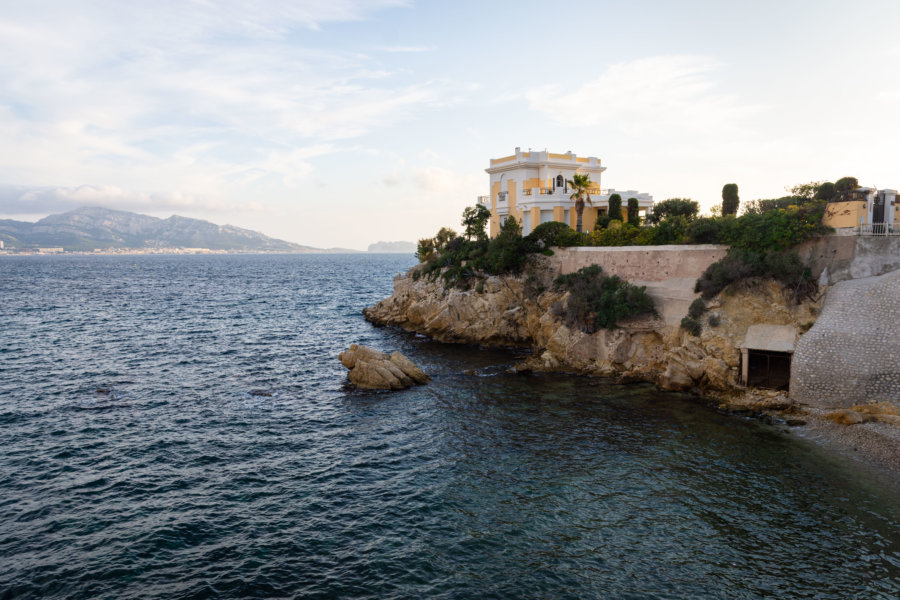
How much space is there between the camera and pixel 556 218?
192 ft

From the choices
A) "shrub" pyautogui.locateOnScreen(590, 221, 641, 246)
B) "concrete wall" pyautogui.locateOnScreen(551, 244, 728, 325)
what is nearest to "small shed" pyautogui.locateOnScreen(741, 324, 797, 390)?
"concrete wall" pyautogui.locateOnScreen(551, 244, 728, 325)

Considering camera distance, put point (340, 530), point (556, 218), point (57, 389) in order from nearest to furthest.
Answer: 1. point (340, 530)
2. point (57, 389)
3. point (556, 218)

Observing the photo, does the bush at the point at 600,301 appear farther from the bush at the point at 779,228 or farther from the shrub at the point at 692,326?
the bush at the point at 779,228


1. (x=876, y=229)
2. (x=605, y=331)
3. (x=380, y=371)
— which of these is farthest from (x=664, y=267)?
(x=380, y=371)

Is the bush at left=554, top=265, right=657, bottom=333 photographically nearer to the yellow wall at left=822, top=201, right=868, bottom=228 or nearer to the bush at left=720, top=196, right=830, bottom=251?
the bush at left=720, top=196, right=830, bottom=251

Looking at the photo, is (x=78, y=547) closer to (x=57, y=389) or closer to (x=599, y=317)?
(x=57, y=389)

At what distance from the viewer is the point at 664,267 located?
43375 mm

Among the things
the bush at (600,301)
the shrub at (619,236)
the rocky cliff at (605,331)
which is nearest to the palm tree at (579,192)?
the shrub at (619,236)

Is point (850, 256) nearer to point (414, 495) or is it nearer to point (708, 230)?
point (708, 230)

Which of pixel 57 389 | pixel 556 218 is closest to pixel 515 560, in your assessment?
pixel 57 389

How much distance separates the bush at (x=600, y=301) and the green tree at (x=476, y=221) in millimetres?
17790

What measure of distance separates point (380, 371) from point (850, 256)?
112 feet

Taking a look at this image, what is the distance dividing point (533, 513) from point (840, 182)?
3721 centimetres

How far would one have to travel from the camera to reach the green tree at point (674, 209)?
53.1 m
